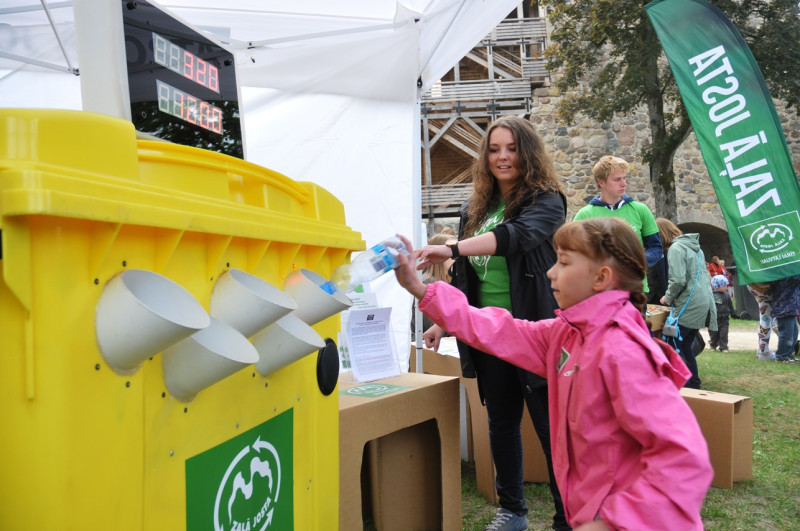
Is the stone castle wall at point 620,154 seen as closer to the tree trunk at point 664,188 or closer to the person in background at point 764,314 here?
the tree trunk at point 664,188

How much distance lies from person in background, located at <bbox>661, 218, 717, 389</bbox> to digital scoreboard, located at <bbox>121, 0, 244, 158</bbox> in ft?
14.4

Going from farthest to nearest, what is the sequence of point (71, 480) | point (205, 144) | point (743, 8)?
point (743, 8) → point (205, 144) → point (71, 480)

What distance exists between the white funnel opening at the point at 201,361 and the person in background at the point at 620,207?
3208mm

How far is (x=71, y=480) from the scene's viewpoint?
2.53 ft

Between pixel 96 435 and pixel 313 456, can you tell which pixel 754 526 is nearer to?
pixel 313 456

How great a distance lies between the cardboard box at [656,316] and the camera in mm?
4891

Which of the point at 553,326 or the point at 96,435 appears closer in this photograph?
the point at 96,435

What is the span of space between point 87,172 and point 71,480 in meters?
0.42

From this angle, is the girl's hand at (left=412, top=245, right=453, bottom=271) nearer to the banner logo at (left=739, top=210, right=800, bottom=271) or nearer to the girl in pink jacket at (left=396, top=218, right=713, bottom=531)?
the girl in pink jacket at (left=396, top=218, right=713, bottom=531)

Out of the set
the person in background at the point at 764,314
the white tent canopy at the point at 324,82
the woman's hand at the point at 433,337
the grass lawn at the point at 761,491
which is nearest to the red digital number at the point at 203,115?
the woman's hand at the point at 433,337

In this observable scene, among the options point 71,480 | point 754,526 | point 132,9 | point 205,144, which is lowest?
point 754,526

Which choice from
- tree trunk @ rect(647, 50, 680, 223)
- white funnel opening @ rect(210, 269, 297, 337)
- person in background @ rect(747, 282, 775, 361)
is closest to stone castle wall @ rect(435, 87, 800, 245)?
tree trunk @ rect(647, 50, 680, 223)

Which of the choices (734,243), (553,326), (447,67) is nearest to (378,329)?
(553,326)

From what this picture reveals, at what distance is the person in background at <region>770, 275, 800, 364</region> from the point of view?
630cm
